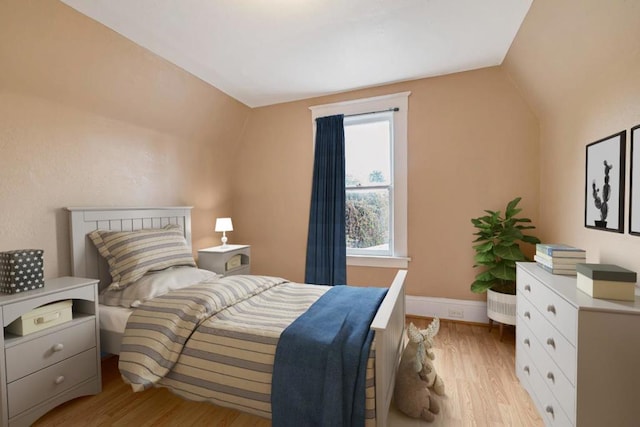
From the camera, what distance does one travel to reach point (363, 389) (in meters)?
1.36

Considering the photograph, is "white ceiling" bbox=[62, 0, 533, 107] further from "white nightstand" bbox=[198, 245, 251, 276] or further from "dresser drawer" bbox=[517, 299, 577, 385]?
"dresser drawer" bbox=[517, 299, 577, 385]

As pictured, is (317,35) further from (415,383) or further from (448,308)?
(448,308)

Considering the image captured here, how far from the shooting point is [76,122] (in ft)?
7.54

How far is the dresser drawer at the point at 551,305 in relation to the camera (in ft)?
4.38

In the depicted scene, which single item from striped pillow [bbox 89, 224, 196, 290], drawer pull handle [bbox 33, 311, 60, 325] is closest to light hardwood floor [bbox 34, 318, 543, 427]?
drawer pull handle [bbox 33, 311, 60, 325]

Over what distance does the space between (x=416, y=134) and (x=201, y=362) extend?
9.51ft

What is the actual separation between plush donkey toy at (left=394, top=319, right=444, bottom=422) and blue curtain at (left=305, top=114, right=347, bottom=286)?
65.6 inches

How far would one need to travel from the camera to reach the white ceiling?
2.00 meters

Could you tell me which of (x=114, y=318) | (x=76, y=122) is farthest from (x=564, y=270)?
(x=76, y=122)

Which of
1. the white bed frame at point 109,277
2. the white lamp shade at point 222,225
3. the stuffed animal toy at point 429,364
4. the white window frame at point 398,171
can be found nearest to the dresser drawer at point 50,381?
the white bed frame at point 109,277

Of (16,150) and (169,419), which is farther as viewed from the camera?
(16,150)

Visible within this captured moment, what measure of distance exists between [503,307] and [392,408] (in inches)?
56.8

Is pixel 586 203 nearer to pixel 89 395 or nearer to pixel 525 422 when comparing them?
pixel 525 422

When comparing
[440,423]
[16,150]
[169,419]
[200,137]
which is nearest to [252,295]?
[169,419]
